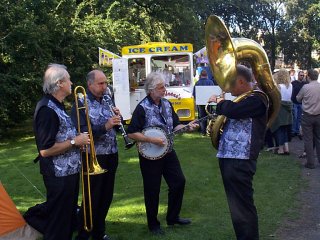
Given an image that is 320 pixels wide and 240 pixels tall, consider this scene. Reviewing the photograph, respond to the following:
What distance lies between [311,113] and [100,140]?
4916 millimetres

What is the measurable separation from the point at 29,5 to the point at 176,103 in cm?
566

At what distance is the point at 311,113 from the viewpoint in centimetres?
812

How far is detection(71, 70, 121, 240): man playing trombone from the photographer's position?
4480 millimetres

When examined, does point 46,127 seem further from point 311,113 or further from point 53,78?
point 311,113

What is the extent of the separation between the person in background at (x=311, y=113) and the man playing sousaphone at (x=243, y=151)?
4.46 m

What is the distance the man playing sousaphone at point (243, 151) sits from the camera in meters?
3.94

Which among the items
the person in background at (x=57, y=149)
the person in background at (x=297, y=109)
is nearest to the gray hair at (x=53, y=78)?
the person in background at (x=57, y=149)

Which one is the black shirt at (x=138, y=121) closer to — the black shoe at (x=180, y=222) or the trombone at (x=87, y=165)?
the trombone at (x=87, y=165)

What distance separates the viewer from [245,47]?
3908 millimetres

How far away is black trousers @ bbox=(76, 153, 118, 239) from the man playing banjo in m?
0.39

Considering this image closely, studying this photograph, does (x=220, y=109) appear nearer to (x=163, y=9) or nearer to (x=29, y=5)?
(x=29, y=5)

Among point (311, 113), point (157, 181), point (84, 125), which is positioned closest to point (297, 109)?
point (311, 113)

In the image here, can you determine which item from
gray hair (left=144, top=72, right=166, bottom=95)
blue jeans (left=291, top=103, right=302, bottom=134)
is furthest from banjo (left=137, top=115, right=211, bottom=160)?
blue jeans (left=291, top=103, right=302, bottom=134)

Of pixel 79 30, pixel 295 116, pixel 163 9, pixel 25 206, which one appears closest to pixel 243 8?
pixel 163 9
